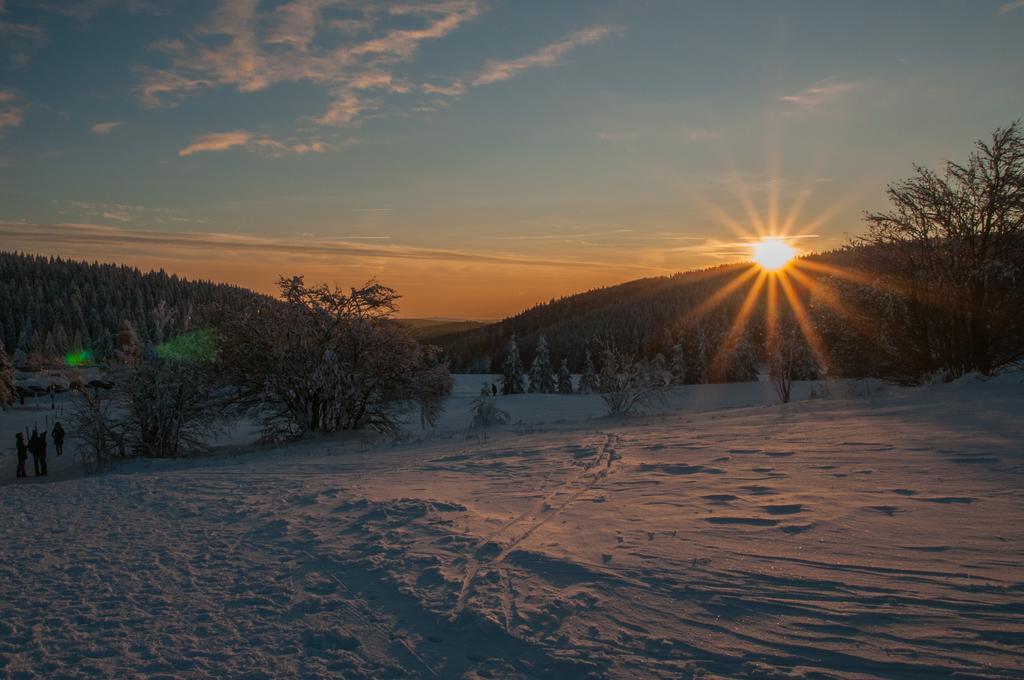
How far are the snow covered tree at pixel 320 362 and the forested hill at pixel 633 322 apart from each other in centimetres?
4160

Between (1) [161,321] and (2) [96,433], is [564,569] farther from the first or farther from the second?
(1) [161,321]

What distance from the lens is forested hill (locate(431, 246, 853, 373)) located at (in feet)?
237

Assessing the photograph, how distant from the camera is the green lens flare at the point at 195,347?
1998 cm

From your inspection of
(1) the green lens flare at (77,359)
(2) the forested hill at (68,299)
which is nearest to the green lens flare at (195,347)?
(1) the green lens flare at (77,359)

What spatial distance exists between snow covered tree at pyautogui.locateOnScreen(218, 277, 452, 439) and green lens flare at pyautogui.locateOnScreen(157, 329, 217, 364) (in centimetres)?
36

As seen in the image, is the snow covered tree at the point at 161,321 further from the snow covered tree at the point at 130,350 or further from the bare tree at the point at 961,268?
the bare tree at the point at 961,268

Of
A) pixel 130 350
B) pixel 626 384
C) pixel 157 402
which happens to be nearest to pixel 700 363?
pixel 626 384

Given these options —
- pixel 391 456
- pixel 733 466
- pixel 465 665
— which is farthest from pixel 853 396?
pixel 465 665

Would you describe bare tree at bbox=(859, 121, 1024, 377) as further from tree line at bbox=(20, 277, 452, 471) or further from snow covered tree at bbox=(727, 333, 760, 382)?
snow covered tree at bbox=(727, 333, 760, 382)

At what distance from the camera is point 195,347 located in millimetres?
20531

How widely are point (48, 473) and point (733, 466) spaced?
22000mm

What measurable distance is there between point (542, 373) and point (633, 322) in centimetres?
5023

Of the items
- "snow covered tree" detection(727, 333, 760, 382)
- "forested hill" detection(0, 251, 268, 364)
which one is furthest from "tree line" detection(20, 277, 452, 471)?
"forested hill" detection(0, 251, 268, 364)

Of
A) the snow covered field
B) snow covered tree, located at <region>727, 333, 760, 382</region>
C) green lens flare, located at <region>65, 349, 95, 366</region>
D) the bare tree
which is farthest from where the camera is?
snow covered tree, located at <region>727, 333, 760, 382</region>
